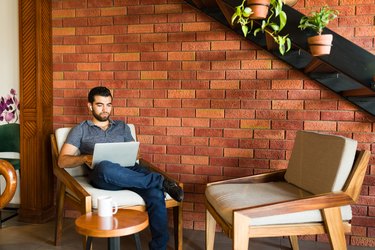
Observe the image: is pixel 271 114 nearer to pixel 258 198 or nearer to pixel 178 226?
pixel 258 198

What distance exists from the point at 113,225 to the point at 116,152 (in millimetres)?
709

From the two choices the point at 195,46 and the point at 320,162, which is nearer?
the point at 320,162

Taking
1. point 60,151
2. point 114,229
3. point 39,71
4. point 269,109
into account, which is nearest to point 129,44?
point 39,71

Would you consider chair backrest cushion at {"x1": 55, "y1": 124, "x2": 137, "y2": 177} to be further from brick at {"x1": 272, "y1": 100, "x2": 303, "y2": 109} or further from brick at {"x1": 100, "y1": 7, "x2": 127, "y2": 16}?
brick at {"x1": 272, "y1": 100, "x2": 303, "y2": 109}

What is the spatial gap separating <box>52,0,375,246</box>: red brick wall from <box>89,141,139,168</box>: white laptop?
646mm

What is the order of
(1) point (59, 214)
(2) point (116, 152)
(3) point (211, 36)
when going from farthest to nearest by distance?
(3) point (211, 36)
(1) point (59, 214)
(2) point (116, 152)

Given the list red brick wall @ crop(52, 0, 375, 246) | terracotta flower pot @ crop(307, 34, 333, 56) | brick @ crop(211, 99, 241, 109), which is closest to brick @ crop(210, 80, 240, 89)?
red brick wall @ crop(52, 0, 375, 246)

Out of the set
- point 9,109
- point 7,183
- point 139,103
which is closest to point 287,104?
point 139,103

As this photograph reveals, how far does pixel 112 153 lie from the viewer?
245 centimetres

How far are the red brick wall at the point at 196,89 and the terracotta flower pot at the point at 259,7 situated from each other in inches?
28.0

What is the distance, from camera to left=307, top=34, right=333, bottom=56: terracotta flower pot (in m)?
2.14

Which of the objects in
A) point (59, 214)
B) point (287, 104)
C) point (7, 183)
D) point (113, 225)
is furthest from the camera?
point (287, 104)

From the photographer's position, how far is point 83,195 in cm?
224

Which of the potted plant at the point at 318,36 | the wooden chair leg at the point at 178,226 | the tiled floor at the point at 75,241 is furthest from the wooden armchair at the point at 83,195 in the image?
the potted plant at the point at 318,36
